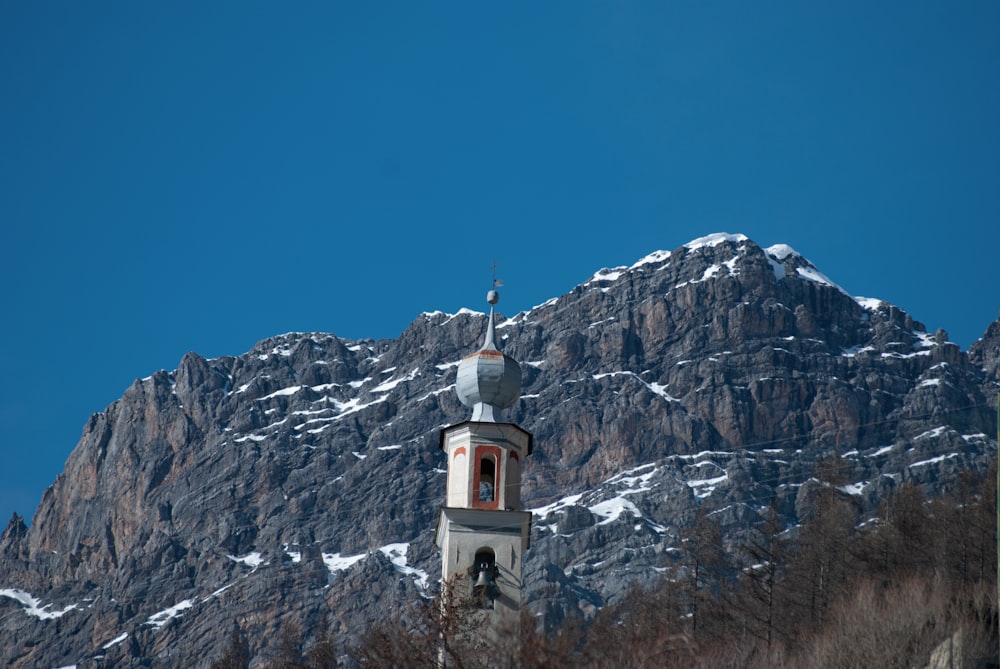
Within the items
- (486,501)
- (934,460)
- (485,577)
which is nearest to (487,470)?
(486,501)

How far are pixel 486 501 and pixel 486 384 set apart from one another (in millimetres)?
4542

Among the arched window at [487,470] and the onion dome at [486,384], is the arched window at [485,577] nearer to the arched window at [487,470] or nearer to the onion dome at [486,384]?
the arched window at [487,470]

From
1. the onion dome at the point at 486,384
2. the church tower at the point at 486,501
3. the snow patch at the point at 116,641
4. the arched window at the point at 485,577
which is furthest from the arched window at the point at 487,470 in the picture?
the snow patch at the point at 116,641

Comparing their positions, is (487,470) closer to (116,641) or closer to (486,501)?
(486,501)

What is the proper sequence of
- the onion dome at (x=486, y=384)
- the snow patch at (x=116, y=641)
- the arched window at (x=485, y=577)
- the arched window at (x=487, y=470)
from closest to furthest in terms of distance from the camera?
the arched window at (x=485, y=577) → the arched window at (x=487, y=470) → the onion dome at (x=486, y=384) → the snow patch at (x=116, y=641)

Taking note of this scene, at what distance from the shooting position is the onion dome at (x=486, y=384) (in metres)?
53.9

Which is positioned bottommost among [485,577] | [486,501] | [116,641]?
[485,577]

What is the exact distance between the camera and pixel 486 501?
50.8 metres

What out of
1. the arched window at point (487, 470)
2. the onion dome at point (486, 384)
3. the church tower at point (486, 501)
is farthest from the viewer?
the onion dome at point (486, 384)

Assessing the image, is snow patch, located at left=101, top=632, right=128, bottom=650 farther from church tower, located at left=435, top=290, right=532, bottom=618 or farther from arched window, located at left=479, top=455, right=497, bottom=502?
arched window, located at left=479, top=455, right=497, bottom=502

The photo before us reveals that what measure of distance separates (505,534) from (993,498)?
1169 inches

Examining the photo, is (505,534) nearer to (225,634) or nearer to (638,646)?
(638,646)

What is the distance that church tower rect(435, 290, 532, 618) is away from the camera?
48.3 meters

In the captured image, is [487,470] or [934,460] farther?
[934,460]
